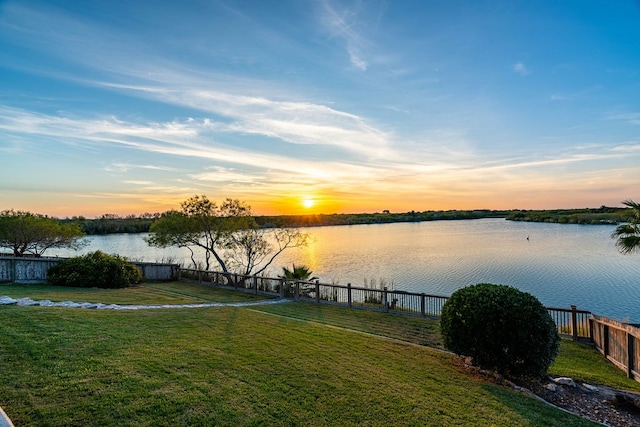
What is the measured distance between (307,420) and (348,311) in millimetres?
9902

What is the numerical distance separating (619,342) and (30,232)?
101ft

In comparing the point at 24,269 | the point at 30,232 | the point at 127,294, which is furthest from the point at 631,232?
the point at 30,232

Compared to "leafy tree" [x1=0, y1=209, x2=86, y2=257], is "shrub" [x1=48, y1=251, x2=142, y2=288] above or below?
below

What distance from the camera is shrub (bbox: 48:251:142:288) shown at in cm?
1639

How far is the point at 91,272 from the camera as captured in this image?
16859mm

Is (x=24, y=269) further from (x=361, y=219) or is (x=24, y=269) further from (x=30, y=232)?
(x=361, y=219)

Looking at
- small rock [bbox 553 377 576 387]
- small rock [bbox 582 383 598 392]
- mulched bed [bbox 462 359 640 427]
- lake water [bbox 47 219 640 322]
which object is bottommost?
lake water [bbox 47 219 640 322]

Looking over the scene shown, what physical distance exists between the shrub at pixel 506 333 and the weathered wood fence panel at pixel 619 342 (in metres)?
2.64

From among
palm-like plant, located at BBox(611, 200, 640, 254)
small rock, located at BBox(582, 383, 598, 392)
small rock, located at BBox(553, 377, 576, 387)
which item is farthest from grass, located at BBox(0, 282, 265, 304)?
palm-like plant, located at BBox(611, 200, 640, 254)

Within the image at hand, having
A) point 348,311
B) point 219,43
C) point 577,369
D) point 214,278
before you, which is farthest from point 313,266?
point 577,369

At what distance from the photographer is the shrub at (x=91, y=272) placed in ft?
53.8

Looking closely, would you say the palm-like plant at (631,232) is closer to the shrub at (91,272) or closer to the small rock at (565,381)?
the small rock at (565,381)

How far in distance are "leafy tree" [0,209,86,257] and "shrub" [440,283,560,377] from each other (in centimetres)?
2726

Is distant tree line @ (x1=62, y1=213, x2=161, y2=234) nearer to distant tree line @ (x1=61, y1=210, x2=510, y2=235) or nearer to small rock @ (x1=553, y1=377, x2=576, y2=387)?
distant tree line @ (x1=61, y1=210, x2=510, y2=235)
